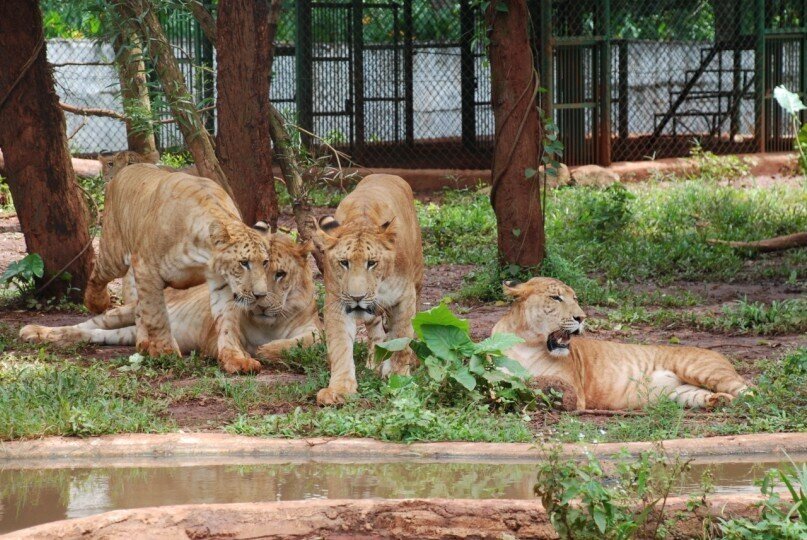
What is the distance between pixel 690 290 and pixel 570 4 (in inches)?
247

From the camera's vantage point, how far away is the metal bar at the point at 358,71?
1431 centimetres

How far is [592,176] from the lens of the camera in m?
13.8

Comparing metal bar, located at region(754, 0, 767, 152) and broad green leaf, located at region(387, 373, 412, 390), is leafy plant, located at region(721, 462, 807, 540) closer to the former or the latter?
broad green leaf, located at region(387, 373, 412, 390)

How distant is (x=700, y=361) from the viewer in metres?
5.90

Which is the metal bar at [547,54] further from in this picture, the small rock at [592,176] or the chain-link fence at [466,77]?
the small rock at [592,176]

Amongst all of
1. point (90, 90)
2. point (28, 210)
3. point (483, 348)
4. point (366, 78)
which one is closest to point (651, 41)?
point (366, 78)

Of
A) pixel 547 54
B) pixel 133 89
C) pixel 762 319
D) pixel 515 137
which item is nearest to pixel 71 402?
pixel 515 137

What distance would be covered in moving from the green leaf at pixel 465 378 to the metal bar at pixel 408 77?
967 centimetres

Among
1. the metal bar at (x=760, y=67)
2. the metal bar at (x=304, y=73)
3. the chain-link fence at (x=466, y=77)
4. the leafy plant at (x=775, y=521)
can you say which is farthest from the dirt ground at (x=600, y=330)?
the metal bar at (x=760, y=67)

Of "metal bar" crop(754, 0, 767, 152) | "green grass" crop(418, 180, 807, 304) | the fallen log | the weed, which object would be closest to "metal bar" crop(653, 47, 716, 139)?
"metal bar" crop(754, 0, 767, 152)

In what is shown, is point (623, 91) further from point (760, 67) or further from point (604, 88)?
point (760, 67)

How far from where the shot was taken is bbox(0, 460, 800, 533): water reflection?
4352 mm

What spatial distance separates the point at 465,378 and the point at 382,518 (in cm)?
174

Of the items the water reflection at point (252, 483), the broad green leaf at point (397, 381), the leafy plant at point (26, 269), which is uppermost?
the leafy plant at point (26, 269)
